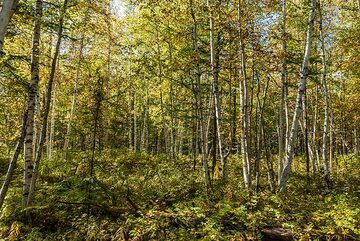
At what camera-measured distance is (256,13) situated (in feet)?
30.3

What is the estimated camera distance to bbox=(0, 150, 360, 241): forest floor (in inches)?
200

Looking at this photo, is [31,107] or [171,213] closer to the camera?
[171,213]

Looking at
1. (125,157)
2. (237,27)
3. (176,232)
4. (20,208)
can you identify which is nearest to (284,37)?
(237,27)

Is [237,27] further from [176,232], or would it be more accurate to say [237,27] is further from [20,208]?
[20,208]

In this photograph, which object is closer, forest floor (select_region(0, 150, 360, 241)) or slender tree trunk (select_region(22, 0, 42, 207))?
forest floor (select_region(0, 150, 360, 241))

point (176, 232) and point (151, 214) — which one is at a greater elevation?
point (151, 214)

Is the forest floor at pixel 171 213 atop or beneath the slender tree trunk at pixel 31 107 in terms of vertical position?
beneath

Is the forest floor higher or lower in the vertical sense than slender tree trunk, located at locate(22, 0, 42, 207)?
lower

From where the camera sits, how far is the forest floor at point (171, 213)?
508 centimetres

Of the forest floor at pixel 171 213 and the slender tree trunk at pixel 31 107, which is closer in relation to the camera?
the forest floor at pixel 171 213

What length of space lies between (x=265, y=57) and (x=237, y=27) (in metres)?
1.26

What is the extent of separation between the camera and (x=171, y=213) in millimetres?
5492

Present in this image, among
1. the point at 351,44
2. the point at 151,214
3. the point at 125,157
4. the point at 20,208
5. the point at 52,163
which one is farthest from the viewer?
the point at 125,157

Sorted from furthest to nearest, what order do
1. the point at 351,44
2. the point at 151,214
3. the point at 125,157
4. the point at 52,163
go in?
the point at 125,157, the point at 52,163, the point at 351,44, the point at 151,214
